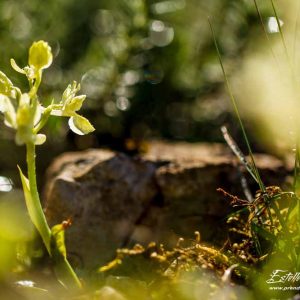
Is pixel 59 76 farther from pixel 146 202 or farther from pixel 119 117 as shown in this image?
pixel 146 202

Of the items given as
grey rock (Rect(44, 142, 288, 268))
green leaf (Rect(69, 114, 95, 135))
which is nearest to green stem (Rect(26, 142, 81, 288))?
green leaf (Rect(69, 114, 95, 135))

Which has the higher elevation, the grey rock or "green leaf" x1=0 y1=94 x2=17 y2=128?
"green leaf" x1=0 y1=94 x2=17 y2=128

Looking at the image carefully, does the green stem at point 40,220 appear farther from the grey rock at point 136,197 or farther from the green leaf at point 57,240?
the grey rock at point 136,197

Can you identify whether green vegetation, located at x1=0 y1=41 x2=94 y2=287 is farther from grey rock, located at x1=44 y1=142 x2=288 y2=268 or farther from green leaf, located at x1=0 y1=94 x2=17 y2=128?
grey rock, located at x1=44 y1=142 x2=288 y2=268

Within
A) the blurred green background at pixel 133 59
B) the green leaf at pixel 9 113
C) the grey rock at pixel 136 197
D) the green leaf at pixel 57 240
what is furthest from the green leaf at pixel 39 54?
the blurred green background at pixel 133 59

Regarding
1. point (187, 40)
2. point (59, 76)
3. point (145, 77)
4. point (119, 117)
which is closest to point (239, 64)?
point (187, 40)
